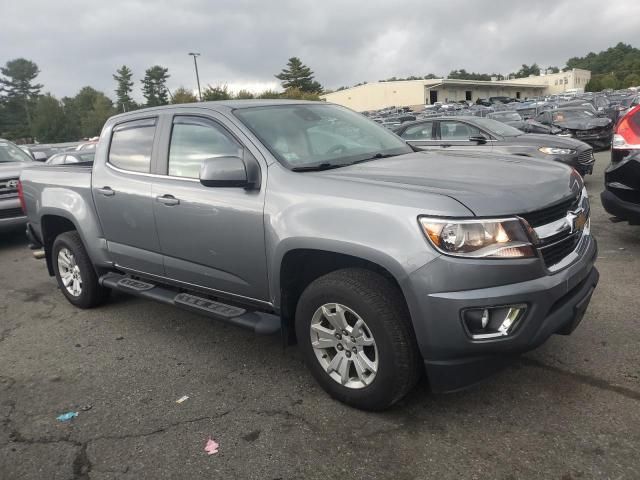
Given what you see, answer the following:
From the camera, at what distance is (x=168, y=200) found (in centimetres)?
376

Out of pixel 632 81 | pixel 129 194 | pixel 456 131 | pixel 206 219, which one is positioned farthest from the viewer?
pixel 632 81

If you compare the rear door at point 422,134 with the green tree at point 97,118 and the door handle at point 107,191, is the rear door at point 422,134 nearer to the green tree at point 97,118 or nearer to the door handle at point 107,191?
the door handle at point 107,191

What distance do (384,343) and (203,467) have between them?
1102 millimetres

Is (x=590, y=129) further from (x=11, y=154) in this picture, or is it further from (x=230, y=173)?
(x=230, y=173)

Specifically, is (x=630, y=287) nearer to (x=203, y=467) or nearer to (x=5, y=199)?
(x=203, y=467)

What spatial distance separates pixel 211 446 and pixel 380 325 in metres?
1.11

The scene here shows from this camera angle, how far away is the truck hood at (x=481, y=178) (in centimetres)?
262

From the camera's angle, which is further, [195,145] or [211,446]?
[195,145]

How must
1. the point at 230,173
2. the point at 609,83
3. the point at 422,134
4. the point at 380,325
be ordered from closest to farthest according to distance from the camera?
the point at 380,325 → the point at 230,173 → the point at 422,134 → the point at 609,83

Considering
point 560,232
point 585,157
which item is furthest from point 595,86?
point 560,232

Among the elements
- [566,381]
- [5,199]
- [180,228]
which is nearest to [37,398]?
[180,228]

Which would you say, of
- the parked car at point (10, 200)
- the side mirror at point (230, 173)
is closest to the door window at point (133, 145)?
the side mirror at point (230, 173)

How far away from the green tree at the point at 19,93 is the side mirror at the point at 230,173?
3795 inches

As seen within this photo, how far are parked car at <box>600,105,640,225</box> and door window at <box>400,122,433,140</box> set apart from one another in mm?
4485
